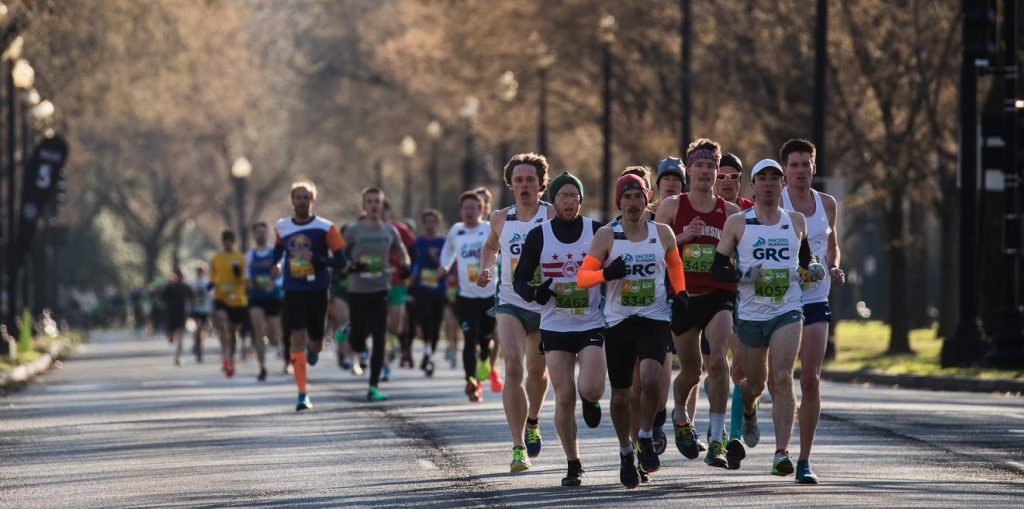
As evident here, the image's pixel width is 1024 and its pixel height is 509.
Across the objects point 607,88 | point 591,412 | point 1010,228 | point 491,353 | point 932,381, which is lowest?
point 932,381

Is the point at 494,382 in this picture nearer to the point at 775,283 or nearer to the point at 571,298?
the point at 571,298

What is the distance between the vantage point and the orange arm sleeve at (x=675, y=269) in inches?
508

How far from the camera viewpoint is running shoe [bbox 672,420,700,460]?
1382 cm

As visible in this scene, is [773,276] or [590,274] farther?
[773,276]

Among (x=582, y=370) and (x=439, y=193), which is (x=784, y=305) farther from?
(x=439, y=193)

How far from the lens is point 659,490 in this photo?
42.0ft

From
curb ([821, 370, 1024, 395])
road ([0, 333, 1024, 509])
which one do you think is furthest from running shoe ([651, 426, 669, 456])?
curb ([821, 370, 1024, 395])

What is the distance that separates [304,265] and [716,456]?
7162 millimetres

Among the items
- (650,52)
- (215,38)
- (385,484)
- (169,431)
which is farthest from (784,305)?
(215,38)

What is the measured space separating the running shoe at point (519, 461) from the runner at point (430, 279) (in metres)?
13.7

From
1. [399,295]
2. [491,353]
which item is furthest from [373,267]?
[399,295]

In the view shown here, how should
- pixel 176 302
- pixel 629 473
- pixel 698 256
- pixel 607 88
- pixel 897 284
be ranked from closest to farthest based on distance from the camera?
pixel 629 473
pixel 698 256
pixel 897 284
pixel 176 302
pixel 607 88

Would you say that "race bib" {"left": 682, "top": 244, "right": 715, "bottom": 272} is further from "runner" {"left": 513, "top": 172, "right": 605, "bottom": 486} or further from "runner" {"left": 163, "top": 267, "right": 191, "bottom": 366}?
"runner" {"left": 163, "top": 267, "right": 191, "bottom": 366}

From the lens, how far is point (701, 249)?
14.0 m
